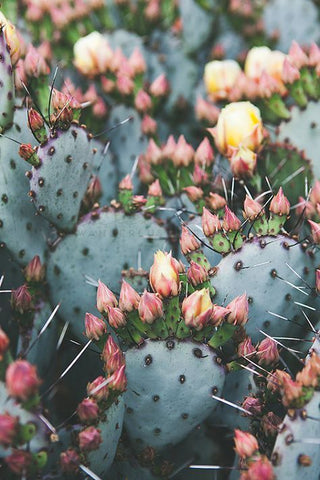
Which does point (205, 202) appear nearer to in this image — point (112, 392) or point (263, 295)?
point (263, 295)

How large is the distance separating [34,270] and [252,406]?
0.63 metres

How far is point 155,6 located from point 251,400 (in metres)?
1.71

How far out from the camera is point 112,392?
114 cm

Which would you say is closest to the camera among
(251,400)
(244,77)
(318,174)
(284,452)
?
(284,452)

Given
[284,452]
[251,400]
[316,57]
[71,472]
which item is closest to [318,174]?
[316,57]

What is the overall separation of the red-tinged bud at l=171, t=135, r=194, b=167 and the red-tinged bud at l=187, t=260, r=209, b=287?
546mm

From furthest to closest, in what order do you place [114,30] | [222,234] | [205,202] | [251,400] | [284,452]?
1. [114,30]
2. [205,202]
3. [222,234]
4. [251,400]
5. [284,452]

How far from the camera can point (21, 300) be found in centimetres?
140

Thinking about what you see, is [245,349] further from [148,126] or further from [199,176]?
[148,126]

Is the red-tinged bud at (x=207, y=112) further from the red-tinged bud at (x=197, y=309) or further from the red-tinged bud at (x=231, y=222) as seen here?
the red-tinged bud at (x=197, y=309)

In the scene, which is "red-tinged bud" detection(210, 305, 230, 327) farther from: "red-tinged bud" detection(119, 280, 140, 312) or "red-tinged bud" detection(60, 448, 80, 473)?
"red-tinged bud" detection(60, 448, 80, 473)

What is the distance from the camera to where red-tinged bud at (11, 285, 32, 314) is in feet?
4.60

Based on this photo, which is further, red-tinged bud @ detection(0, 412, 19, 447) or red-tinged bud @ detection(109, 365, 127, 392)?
red-tinged bud @ detection(109, 365, 127, 392)

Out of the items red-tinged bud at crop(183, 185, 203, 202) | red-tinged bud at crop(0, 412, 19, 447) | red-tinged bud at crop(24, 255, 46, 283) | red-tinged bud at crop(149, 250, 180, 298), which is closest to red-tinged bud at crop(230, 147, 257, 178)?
red-tinged bud at crop(183, 185, 203, 202)
